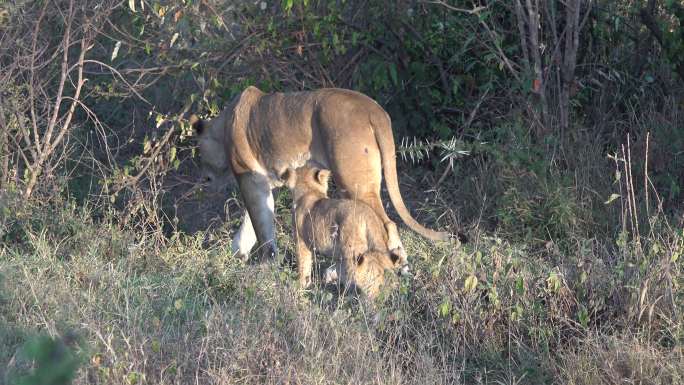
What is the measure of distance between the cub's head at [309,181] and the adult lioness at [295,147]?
0.33 ft

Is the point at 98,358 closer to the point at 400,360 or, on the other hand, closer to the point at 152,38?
the point at 400,360

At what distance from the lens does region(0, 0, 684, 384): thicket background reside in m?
4.17

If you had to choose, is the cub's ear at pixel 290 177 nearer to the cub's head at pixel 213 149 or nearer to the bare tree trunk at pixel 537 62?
the cub's head at pixel 213 149

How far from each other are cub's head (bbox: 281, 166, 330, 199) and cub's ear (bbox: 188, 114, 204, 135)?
1.39 meters

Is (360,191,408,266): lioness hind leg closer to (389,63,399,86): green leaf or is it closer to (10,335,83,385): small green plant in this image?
(389,63,399,86): green leaf

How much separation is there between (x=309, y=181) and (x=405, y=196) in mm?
1877

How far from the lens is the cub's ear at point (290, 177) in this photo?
602 cm

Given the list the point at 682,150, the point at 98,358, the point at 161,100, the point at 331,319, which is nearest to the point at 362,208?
the point at 331,319

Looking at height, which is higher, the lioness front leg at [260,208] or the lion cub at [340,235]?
the lion cub at [340,235]

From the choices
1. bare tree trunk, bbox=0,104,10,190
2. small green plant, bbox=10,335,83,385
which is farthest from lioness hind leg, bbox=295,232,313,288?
small green plant, bbox=10,335,83,385

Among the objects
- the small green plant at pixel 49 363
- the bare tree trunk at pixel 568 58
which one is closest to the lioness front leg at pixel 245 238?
the bare tree trunk at pixel 568 58

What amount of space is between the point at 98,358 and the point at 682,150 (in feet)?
16.1

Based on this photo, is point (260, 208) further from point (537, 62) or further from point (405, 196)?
point (537, 62)

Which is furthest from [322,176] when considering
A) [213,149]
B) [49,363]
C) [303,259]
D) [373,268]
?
[49,363]
